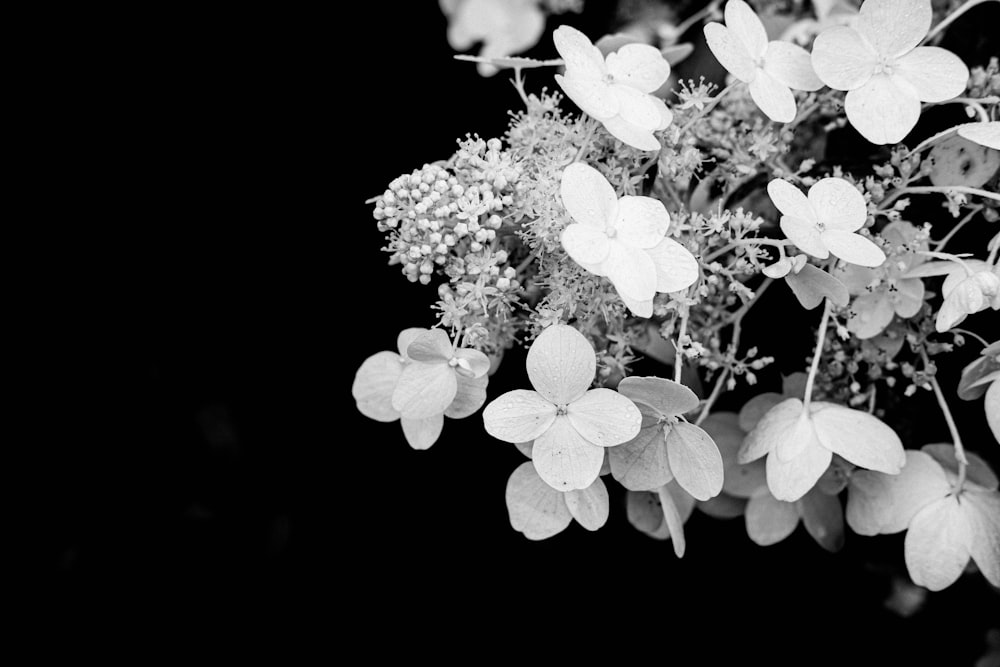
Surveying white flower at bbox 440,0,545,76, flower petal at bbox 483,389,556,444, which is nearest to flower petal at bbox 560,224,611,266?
flower petal at bbox 483,389,556,444

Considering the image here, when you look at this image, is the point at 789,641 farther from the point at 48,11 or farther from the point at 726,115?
the point at 48,11

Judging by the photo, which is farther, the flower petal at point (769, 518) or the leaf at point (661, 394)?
the flower petal at point (769, 518)

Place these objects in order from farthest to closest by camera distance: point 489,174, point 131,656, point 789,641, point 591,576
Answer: point 131,656 → point 591,576 → point 789,641 → point 489,174

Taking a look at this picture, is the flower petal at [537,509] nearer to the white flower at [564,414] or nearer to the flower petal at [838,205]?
the white flower at [564,414]

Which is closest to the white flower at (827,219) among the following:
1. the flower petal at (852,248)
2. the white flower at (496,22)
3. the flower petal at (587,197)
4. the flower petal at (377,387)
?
the flower petal at (852,248)

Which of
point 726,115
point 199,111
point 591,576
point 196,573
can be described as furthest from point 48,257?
point 726,115

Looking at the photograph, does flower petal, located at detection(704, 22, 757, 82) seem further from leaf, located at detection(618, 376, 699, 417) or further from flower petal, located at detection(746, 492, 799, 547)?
flower petal, located at detection(746, 492, 799, 547)
